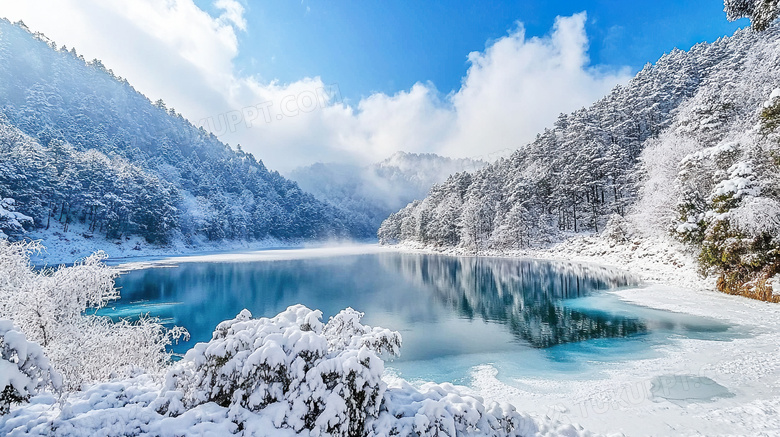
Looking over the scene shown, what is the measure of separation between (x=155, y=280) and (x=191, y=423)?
32.1 m

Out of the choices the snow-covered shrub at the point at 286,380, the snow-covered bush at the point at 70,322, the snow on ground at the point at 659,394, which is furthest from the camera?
the snow-covered bush at the point at 70,322

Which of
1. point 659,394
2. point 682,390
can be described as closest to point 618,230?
point 682,390

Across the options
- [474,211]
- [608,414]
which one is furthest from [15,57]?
[608,414]

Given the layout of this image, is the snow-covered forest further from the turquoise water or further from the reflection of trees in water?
the reflection of trees in water

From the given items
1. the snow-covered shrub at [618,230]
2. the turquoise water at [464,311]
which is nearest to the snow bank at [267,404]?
the turquoise water at [464,311]

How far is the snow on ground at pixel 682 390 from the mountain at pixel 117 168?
212 ft

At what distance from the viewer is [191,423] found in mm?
4348

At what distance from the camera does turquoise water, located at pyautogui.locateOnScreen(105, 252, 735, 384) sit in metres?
11.4

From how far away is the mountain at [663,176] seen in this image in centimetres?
1585

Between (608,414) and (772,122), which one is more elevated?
(772,122)

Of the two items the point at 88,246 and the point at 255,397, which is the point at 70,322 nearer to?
the point at 255,397

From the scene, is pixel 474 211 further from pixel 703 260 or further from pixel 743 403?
pixel 743 403

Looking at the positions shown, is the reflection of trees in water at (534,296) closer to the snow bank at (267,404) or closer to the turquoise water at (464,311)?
the turquoise water at (464,311)

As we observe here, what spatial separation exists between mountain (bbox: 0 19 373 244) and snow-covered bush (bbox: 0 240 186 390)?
54.8 meters
